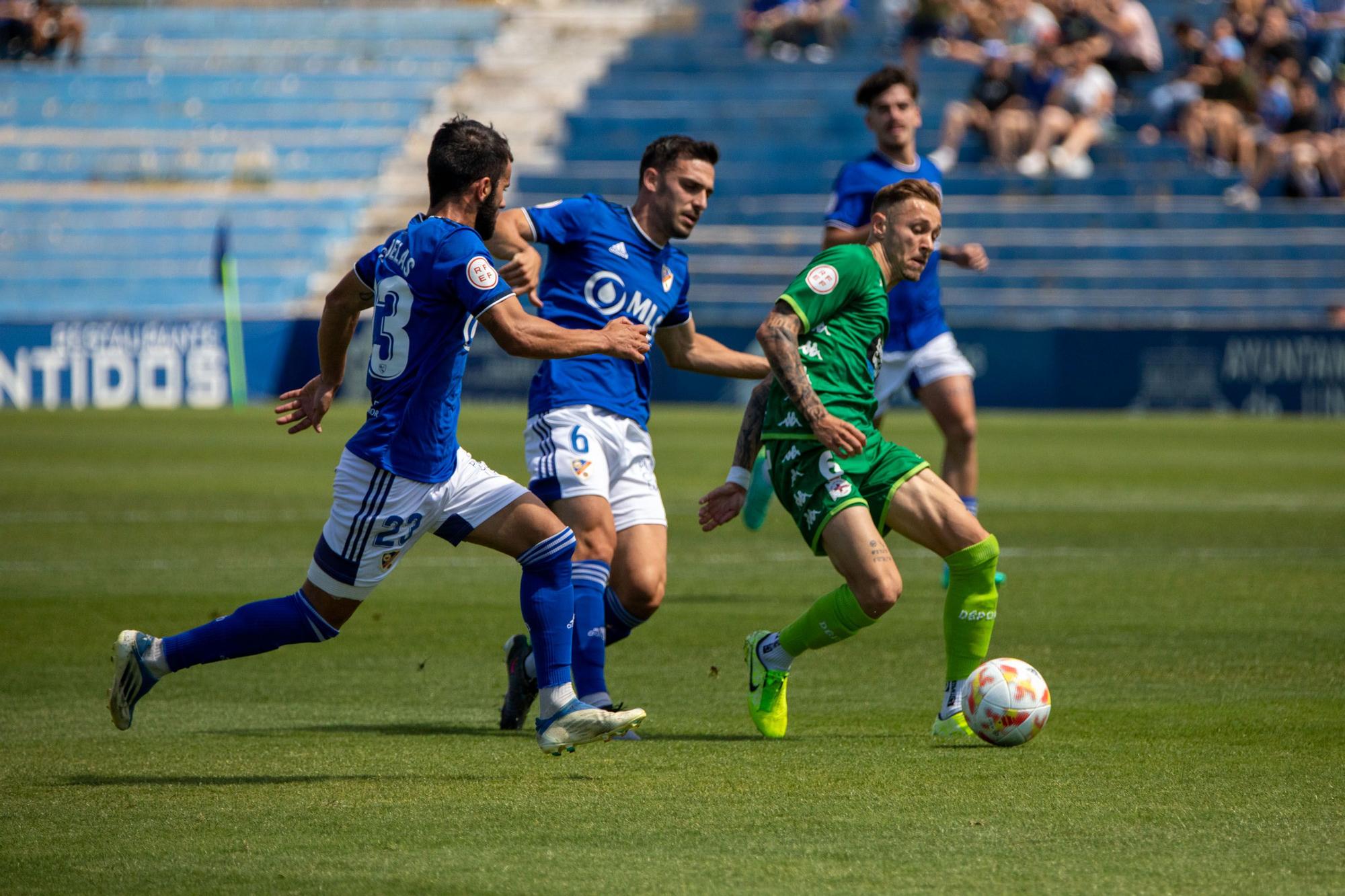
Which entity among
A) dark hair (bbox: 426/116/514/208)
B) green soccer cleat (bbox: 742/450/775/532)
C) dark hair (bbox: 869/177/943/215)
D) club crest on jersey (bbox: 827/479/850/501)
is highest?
dark hair (bbox: 426/116/514/208)

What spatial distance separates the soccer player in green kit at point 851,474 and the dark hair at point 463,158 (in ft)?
3.75

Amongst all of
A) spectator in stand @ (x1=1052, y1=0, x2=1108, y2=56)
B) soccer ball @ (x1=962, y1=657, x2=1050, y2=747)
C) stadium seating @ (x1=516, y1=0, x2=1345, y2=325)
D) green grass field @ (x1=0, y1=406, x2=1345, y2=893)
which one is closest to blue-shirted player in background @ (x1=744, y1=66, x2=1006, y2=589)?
green grass field @ (x1=0, y1=406, x2=1345, y2=893)

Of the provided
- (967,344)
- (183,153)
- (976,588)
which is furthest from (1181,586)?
(183,153)

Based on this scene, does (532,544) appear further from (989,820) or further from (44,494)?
(44,494)

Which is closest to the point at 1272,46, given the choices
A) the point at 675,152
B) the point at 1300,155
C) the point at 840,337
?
the point at 1300,155

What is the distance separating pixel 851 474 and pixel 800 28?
32321mm

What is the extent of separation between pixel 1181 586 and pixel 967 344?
62.7ft

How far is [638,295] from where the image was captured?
293 inches

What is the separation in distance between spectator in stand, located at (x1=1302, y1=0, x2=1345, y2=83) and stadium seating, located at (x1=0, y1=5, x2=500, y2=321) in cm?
1783

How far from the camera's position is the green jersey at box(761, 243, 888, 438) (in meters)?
6.75

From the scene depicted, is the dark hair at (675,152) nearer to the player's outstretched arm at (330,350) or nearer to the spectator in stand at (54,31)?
the player's outstretched arm at (330,350)

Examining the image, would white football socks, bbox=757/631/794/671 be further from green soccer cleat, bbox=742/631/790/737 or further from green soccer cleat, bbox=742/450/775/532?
green soccer cleat, bbox=742/450/775/532

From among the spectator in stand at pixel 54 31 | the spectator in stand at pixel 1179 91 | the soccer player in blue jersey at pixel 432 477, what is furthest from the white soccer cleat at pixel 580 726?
the spectator in stand at pixel 54 31

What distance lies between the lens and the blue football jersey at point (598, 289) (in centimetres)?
738
